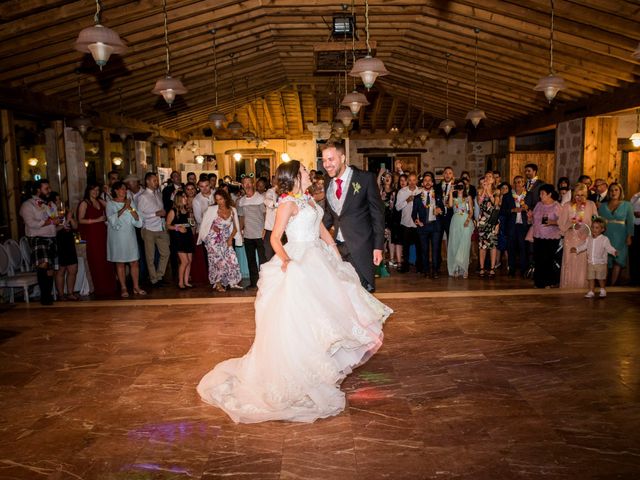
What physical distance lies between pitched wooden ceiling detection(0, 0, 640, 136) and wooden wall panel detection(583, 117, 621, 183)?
648 millimetres

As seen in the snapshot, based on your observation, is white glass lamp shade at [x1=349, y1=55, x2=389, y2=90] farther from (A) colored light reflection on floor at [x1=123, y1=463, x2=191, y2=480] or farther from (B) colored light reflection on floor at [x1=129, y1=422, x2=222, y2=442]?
(A) colored light reflection on floor at [x1=123, y1=463, x2=191, y2=480]

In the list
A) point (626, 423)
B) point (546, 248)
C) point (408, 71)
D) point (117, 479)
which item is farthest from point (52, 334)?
point (408, 71)

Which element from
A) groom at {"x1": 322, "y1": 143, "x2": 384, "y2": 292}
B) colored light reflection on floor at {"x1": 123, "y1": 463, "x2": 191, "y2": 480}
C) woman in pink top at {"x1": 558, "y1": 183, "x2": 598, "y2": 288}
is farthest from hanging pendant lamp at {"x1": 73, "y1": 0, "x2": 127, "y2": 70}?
woman in pink top at {"x1": 558, "y1": 183, "x2": 598, "y2": 288}

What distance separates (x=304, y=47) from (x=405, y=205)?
4.59 m

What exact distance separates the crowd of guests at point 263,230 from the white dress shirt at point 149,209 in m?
0.01

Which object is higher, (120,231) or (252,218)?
(252,218)

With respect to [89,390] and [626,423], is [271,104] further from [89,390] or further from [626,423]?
[626,423]

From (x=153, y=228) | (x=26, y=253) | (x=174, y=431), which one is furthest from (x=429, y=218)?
(x=26, y=253)

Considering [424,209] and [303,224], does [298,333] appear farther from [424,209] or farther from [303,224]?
[424,209]

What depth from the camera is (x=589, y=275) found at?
19.7 ft

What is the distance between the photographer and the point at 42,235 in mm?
6199

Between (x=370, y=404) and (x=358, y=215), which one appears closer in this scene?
(x=370, y=404)

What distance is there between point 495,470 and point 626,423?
1028 mm

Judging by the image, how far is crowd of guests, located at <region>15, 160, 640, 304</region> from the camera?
6270 millimetres
